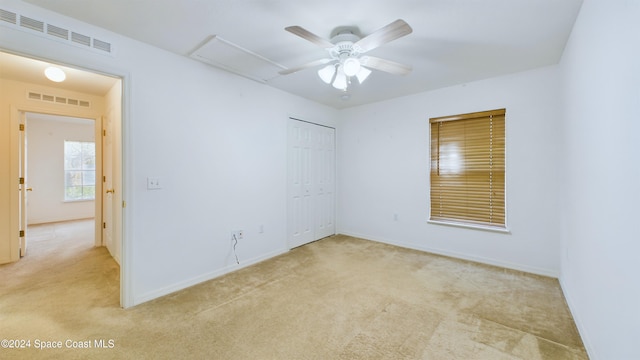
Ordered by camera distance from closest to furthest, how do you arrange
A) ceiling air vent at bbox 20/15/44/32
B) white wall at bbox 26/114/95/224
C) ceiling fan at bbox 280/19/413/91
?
ceiling fan at bbox 280/19/413/91 < ceiling air vent at bbox 20/15/44/32 < white wall at bbox 26/114/95/224

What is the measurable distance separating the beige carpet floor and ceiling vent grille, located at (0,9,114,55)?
2.33m

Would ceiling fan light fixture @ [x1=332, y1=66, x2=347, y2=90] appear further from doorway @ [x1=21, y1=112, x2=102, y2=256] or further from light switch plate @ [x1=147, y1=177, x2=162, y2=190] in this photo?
doorway @ [x1=21, y1=112, x2=102, y2=256]

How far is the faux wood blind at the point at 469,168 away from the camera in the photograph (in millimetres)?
3441

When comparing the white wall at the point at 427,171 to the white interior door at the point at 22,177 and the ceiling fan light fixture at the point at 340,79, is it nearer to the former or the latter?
the ceiling fan light fixture at the point at 340,79

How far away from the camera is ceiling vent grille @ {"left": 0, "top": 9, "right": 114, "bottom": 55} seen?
1835 mm

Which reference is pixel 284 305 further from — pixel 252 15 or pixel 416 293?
pixel 252 15

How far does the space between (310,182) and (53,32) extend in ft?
11.1

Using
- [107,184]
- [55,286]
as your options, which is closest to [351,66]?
[55,286]

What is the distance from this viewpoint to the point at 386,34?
69.3 inches

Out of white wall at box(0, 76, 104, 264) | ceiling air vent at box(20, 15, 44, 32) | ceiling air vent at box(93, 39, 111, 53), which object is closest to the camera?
ceiling air vent at box(20, 15, 44, 32)

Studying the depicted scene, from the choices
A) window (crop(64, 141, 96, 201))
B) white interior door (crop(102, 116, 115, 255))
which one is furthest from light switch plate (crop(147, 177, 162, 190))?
window (crop(64, 141, 96, 201))

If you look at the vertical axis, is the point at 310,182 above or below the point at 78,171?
below

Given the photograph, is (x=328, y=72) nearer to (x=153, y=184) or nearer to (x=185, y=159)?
(x=185, y=159)

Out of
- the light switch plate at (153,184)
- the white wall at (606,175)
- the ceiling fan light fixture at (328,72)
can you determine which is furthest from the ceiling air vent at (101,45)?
the white wall at (606,175)
